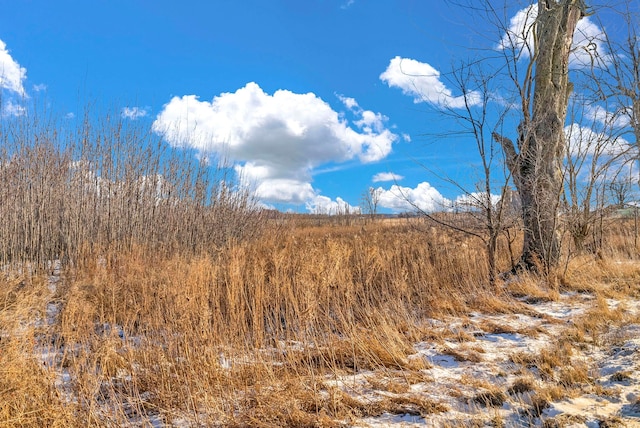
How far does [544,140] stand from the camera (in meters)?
6.30

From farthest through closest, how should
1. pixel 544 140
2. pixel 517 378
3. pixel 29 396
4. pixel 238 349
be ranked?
pixel 544 140
pixel 238 349
pixel 517 378
pixel 29 396

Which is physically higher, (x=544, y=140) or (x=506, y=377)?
(x=544, y=140)

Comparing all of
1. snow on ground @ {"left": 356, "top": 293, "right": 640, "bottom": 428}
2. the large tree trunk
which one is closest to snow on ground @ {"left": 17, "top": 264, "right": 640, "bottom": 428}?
snow on ground @ {"left": 356, "top": 293, "right": 640, "bottom": 428}

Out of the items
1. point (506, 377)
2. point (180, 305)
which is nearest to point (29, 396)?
point (180, 305)

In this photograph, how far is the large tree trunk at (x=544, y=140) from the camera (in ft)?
20.2

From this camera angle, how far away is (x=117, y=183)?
7430 mm

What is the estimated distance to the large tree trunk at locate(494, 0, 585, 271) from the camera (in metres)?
6.15

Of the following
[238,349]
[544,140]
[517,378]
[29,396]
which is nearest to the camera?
[29,396]

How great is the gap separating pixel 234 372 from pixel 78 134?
661cm

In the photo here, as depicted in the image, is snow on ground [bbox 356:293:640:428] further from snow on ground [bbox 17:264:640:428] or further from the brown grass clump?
the brown grass clump

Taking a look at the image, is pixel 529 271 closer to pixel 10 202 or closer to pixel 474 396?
pixel 474 396

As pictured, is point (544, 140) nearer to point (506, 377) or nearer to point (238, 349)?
point (506, 377)

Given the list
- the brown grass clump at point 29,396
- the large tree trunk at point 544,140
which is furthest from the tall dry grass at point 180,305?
the large tree trunk at point 544,140

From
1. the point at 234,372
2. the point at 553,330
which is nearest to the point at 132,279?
the point at 234,372
